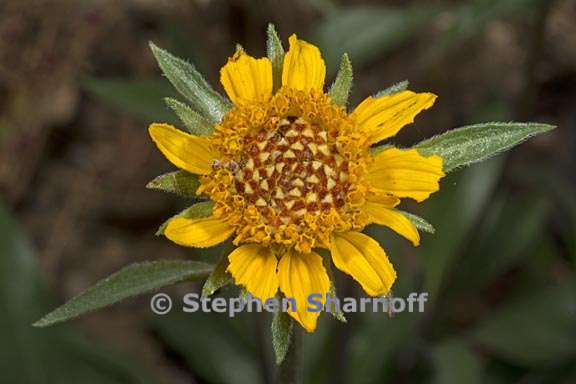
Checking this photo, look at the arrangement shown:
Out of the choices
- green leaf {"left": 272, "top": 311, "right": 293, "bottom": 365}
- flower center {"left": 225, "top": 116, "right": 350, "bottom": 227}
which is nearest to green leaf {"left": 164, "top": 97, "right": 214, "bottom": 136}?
flower center {"left": 225, "top": 116, "right": 350, "bottom": 227}

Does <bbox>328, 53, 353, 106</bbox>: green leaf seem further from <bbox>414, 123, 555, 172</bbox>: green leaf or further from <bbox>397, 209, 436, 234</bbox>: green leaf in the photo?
<bbox>397, 209, 436, 234</bbox>: green leaf

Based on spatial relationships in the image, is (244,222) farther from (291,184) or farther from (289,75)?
(289,75)

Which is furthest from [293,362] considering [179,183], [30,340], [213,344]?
[213,344]

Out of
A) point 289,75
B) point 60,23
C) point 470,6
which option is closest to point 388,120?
point 289,75

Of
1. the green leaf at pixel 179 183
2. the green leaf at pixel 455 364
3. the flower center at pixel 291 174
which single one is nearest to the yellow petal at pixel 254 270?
the flower center at pixel 291 174

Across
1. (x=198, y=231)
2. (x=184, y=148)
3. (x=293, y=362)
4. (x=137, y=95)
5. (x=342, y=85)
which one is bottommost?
(x=293, y=362)

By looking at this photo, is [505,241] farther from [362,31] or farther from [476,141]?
[476,141]
